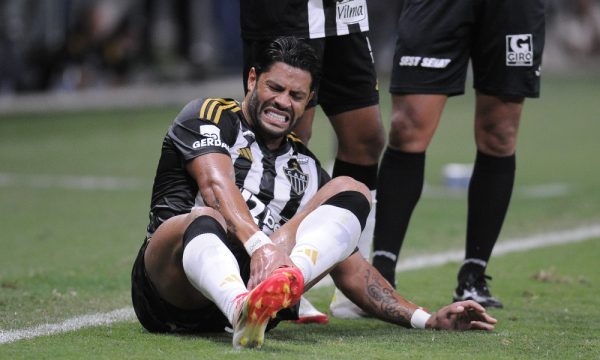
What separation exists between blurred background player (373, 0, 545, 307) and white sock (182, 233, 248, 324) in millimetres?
1419

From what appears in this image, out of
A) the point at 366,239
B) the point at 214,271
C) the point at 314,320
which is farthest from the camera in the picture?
the point at 366,239

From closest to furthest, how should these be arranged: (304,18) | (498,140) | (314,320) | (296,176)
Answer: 1. (296,176)
2. (314,320)
3. (304,18)
4. (498,140)

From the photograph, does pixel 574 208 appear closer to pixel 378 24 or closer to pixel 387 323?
pixel 387 323

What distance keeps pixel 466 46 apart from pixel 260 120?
4.36 feet

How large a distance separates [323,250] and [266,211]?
444 mm

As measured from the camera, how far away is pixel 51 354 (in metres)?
3.97

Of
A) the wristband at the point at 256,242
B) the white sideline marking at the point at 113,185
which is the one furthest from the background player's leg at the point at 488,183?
the white sideline marking at the point at 113,185

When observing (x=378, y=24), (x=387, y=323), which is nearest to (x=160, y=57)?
(x=378, y=24)

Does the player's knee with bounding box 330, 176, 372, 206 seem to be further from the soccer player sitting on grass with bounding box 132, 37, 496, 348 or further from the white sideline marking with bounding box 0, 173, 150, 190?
the white sideline marking with bounding box 0, 173, 150, 190

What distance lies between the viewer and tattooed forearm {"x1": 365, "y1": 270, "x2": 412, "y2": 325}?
4750 millimetres

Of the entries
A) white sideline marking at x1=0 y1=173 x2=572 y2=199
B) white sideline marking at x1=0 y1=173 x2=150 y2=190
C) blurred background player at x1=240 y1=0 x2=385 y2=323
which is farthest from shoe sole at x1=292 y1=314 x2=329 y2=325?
white sideline marking at x1=0 y1=173 x2=150 y2=190

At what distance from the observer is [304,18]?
5227 mm

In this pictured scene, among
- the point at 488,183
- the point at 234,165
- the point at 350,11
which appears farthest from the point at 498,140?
the point at 234,165

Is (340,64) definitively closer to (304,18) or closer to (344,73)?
(344,73)
